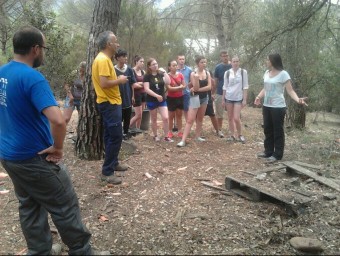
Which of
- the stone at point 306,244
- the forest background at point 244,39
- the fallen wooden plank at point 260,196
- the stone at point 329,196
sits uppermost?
the forest background at point 244,39

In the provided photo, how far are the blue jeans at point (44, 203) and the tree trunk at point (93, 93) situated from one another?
2715 mm

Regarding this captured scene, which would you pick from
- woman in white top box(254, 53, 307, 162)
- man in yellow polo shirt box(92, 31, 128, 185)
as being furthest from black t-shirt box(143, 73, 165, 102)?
man in yellow polo shirt box(92, 31, 128, 185)

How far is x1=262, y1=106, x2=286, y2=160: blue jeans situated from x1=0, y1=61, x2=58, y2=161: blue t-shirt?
13.8 feet

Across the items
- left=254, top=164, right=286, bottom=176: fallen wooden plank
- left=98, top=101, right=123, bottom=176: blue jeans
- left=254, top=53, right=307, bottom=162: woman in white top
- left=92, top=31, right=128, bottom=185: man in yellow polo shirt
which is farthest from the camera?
left=254, top=53, right=307, bottom=162: woman in white top

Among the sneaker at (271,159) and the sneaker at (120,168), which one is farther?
the sneaker at (271,159)

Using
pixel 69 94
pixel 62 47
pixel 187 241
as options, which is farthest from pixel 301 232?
pixel 62 47

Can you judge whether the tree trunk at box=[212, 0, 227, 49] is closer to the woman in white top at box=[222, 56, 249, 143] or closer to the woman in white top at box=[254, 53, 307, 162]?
the woman in white top at box=[222, 56, 249, 143]

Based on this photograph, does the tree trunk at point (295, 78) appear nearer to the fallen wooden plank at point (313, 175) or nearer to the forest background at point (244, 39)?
the forest background at point (244, 39)

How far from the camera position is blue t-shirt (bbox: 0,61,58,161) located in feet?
8.65

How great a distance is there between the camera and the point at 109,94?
186 inches

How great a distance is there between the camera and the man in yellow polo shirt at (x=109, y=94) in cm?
459

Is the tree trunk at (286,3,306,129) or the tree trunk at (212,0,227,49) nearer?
the tree trunk at (286,3,306,129)

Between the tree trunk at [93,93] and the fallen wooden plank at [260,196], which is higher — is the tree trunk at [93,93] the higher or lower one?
the higher one

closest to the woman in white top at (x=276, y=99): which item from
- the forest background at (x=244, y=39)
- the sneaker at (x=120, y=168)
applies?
the forest background at (x=244, y=39)
